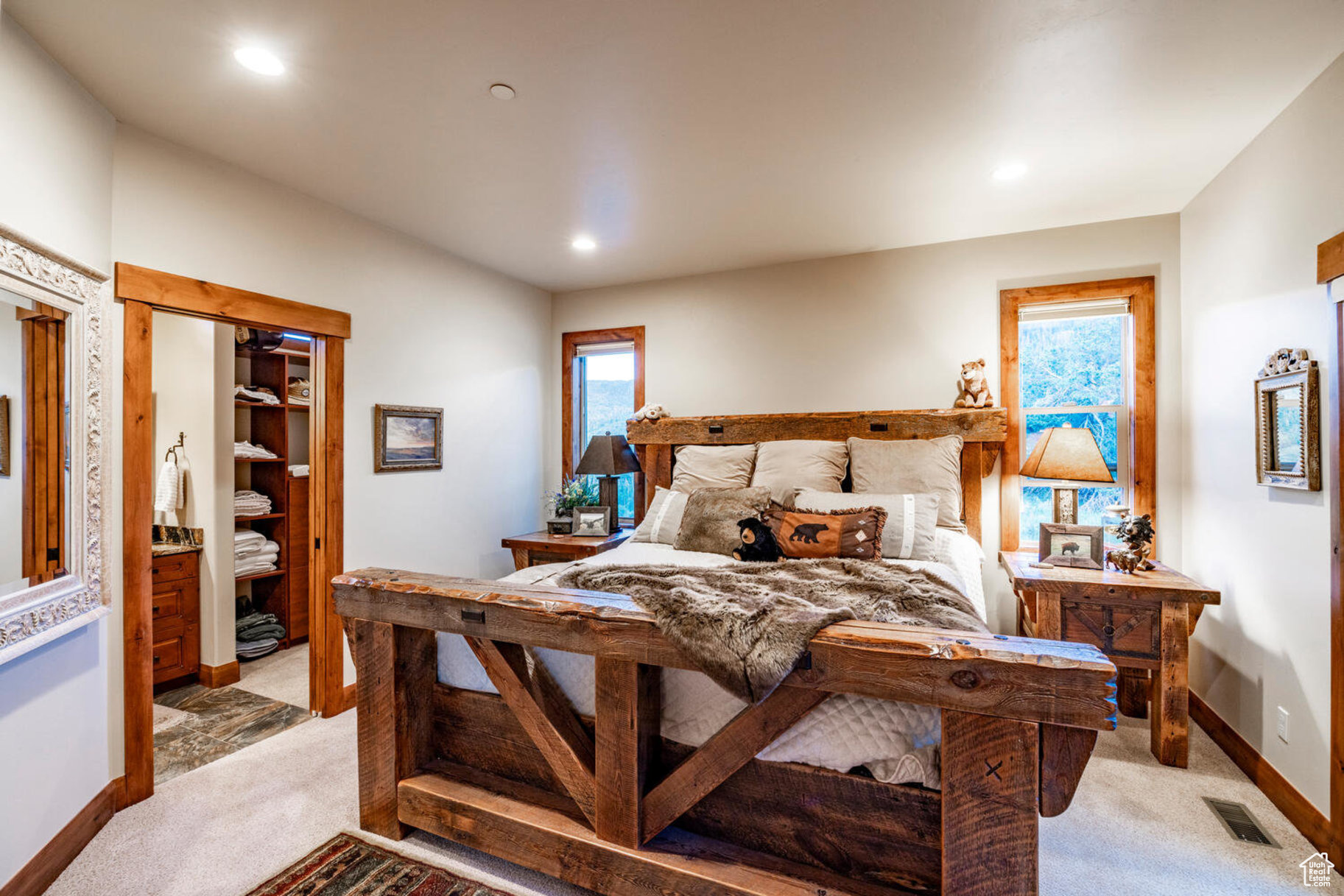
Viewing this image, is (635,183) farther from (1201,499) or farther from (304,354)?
(1201,499)

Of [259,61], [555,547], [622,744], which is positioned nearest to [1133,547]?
[622,744]

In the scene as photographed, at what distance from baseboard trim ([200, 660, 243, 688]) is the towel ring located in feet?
3.90

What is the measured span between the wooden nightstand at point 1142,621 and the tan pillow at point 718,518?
124 centimetres

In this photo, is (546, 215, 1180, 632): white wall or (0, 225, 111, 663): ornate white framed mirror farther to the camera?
(546, 215, 1180, 632): white wall

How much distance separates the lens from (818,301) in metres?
3.81

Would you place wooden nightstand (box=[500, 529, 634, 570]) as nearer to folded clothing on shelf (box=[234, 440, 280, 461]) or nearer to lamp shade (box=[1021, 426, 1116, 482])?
folded clothing on shelf (box=[234, 440, 280, 461])

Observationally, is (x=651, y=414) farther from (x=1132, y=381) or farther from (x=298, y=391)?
(x=1132, y=381)

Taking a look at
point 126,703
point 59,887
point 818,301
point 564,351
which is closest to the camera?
point 59,887

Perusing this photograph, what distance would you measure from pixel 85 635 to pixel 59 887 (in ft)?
Answer: 2.41

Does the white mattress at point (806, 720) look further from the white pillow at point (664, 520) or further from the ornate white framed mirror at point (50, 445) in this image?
the white pillow at point (664, 520)

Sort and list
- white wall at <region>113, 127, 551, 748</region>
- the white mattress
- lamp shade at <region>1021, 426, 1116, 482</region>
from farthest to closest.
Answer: lamp shade at <region>1021, 426, 1116, 482</region> → white wall at <region>113, 127, 551, 748</region> → the white mattress

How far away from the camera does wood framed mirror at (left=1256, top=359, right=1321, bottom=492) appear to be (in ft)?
6.46

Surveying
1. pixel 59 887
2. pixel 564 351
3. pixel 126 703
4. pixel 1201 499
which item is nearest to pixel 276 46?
pixel 126 703

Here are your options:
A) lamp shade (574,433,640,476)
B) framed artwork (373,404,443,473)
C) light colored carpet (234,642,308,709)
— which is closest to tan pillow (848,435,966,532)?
lamp shade (574,433,640,476)
